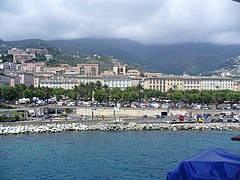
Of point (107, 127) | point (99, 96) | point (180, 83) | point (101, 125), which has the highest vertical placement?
point (180, 83)

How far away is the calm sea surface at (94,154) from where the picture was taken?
21.9 m

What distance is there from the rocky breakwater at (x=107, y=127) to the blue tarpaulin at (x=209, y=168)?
1474 inches

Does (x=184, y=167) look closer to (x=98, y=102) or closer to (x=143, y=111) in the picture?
(x=143, y=111)

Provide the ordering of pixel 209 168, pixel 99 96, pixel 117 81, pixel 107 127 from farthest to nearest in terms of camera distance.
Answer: pixel 117 81 → pixel 99 96 → pixel 107 127 → pixel 209 168

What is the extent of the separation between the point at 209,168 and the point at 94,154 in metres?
23.0

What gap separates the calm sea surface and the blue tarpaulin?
48.0ft

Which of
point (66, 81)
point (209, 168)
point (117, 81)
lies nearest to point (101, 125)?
point (209, 168)

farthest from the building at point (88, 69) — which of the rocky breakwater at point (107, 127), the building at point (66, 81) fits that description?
the rocky breakwater at point (107, 127)

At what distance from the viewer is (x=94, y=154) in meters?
28.6

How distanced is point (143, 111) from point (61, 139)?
2936 cm

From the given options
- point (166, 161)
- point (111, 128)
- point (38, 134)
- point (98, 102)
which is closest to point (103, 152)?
point (166, 161)

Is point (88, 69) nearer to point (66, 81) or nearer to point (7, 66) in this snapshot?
point (7, 66)

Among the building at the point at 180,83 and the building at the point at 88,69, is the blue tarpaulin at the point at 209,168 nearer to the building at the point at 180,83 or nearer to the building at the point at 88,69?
the building at the point at 180,83

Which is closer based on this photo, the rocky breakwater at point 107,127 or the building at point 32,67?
the rocky breakwater at point 107,127
